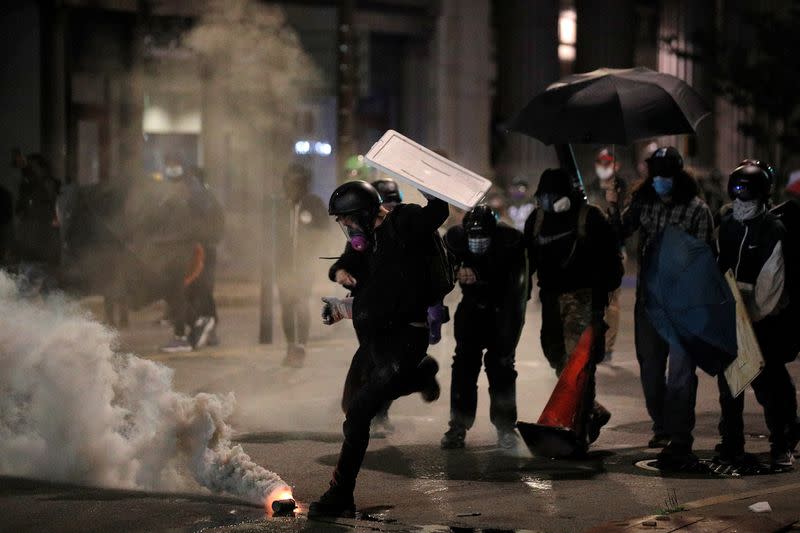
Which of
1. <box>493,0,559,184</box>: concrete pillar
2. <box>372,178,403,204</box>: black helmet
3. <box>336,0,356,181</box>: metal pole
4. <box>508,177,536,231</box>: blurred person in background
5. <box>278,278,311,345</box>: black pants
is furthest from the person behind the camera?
<box>493,0,559,184</box>: concrete pillar

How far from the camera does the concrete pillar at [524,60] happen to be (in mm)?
29766

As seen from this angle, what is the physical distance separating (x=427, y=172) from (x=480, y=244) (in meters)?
2.26

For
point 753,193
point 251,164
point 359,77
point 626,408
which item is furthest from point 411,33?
point 753,193

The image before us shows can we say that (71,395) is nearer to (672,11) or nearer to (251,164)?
(251,164)

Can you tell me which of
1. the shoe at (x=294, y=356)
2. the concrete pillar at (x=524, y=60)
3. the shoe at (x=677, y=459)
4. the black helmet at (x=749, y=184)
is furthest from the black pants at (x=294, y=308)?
the concrete pillar at (x=524, y=60)

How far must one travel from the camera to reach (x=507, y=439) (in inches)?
359

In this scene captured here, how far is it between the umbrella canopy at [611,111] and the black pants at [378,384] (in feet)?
7.98

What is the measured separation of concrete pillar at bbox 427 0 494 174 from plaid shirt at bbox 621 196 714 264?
19.3 m

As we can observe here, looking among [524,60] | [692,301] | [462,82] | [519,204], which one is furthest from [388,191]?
[524,60]

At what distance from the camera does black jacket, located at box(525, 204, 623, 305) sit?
887cm

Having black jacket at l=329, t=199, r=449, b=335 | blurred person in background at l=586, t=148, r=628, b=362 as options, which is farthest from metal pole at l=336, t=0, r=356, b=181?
black jacket at l=329, t=199, r=449, b=335

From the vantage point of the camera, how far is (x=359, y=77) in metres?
27.0

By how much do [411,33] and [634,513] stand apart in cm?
2173

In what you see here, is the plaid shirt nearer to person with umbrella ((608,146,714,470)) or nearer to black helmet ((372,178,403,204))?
person with umbrella ((608,146,714,470))
